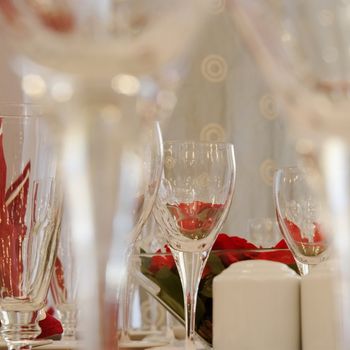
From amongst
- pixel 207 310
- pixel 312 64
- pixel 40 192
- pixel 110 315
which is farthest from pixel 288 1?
pixel 207 310

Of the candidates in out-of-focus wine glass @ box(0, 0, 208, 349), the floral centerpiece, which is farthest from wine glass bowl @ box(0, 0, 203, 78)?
the floral centerpiece

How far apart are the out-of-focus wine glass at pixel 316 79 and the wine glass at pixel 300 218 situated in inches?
17.1

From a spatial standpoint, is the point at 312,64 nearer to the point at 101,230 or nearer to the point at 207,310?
the point at 101,230

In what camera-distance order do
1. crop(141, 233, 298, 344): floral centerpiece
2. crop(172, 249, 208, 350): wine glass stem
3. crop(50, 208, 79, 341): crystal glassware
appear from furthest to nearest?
crop(50, 208, 79, 341): crystal glassware < crop(141, 233, 298, 344): floral centerpiece < crop(172, 249, 208, 350): wine glass stem

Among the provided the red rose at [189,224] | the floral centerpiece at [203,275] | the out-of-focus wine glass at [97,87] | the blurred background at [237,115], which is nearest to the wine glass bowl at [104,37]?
the out-of-focus wine glass at [97,87]

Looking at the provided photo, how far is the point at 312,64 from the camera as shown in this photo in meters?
0.35

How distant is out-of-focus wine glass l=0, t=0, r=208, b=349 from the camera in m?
0.33

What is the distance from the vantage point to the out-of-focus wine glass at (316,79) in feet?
1.10

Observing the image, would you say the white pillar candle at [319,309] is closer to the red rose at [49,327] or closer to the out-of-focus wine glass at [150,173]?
the out-of-focus wine glass at [150,173]

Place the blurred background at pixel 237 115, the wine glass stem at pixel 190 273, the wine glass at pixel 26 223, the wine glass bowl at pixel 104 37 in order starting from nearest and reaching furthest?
the wine glass bowl at pixel 104 37 → the wine glass at pixel 26 223 → the wine glass stem at pixel 190 273 → the blurred background at pixel 237 115

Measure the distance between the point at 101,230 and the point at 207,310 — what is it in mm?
584

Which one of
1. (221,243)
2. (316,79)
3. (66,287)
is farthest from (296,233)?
(66,287)

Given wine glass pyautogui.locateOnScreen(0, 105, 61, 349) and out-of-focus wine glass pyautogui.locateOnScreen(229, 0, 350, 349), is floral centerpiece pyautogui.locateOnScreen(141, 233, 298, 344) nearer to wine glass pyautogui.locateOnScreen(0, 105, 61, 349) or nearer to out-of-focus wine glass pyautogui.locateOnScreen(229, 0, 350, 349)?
wine glass pyautogui.locateOnScreen(0, 105, 61, 349)

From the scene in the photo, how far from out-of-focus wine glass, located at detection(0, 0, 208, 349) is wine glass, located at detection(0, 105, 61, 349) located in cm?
32
